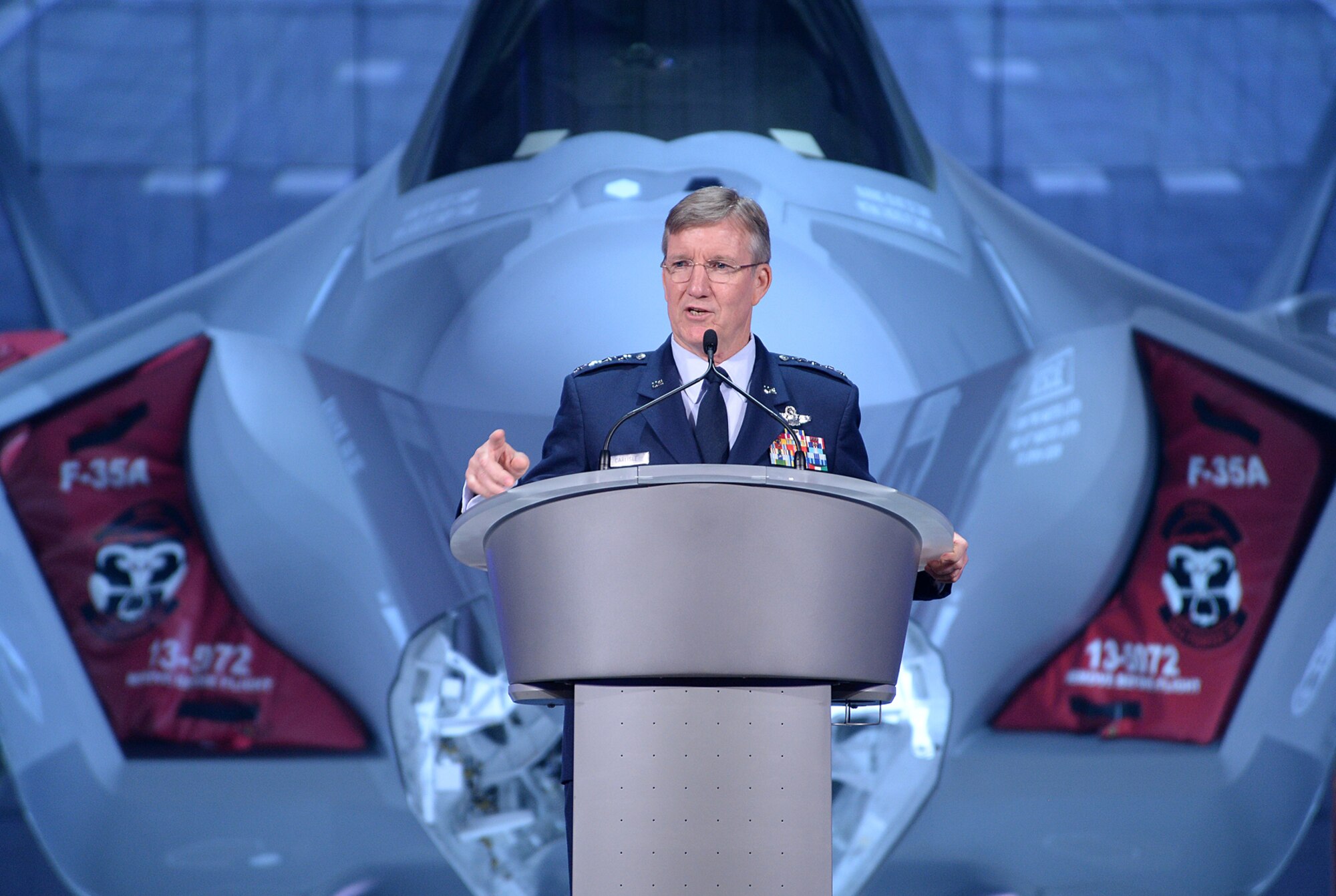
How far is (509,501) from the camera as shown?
1086mm

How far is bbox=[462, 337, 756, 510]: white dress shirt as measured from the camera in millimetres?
1325

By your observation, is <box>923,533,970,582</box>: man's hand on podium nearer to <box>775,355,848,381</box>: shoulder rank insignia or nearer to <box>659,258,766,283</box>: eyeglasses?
<box>775,355,848,381</box>: shoulder rank insignia

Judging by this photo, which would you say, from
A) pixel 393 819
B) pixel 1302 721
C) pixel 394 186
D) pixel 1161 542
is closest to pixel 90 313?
pixel 394 186

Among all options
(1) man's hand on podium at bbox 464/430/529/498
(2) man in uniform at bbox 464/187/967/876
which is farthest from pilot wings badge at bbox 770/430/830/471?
(1) man's hand on podium at bbox 464/430/529/498

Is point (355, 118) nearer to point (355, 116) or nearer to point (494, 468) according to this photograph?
point (355, 116)

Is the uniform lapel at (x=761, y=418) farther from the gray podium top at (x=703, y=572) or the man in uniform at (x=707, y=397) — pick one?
the gray podium top at (x=703, y=572)

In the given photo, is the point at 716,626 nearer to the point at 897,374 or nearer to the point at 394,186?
the point at 897,374

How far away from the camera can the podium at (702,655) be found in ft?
3.37

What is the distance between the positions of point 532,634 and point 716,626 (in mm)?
163

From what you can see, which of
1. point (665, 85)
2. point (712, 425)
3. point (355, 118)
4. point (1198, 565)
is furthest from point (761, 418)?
point (355, 118)

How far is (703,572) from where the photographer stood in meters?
1.02

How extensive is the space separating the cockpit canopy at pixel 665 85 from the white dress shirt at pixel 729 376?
148 cm

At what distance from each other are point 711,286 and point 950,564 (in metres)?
0.35

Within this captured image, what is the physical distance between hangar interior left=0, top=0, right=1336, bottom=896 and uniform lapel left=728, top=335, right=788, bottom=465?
306 cm
